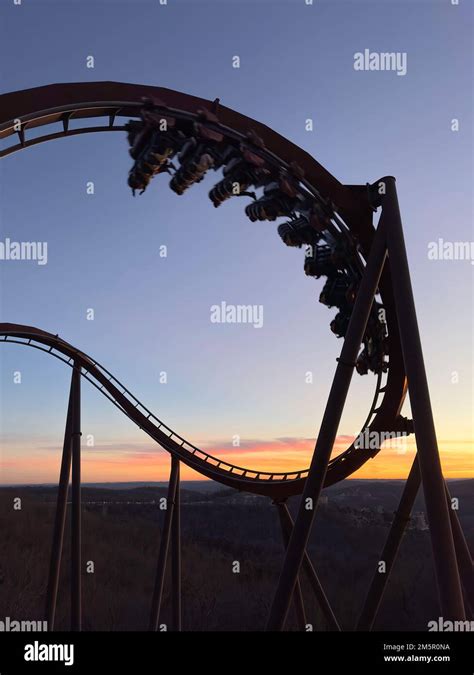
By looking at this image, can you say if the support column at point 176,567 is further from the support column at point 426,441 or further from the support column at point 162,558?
the support column at point 426,441

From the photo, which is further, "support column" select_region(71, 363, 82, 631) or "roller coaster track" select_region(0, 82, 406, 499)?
"support column" select_region(71, 363, 82, 631)

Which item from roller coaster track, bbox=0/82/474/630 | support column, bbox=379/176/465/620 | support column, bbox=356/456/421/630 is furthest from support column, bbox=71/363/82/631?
support column, bbox=379/176/465/620

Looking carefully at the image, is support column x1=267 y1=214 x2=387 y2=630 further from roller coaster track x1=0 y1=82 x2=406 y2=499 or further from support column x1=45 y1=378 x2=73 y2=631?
support column x1=45 y1=378 x2=73 y2=631

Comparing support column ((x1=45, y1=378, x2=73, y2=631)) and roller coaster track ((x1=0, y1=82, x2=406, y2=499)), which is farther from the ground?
roller coaster track ((x1=0, y1=82, x2=406, y2=499))

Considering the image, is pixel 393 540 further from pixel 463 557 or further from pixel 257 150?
pixel 257 150

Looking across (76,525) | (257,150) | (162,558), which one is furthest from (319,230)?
(162,558)

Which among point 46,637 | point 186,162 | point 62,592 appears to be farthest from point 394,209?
point 62,592

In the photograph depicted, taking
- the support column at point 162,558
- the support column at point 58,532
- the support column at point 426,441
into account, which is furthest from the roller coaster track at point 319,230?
the support column at point 162,558
